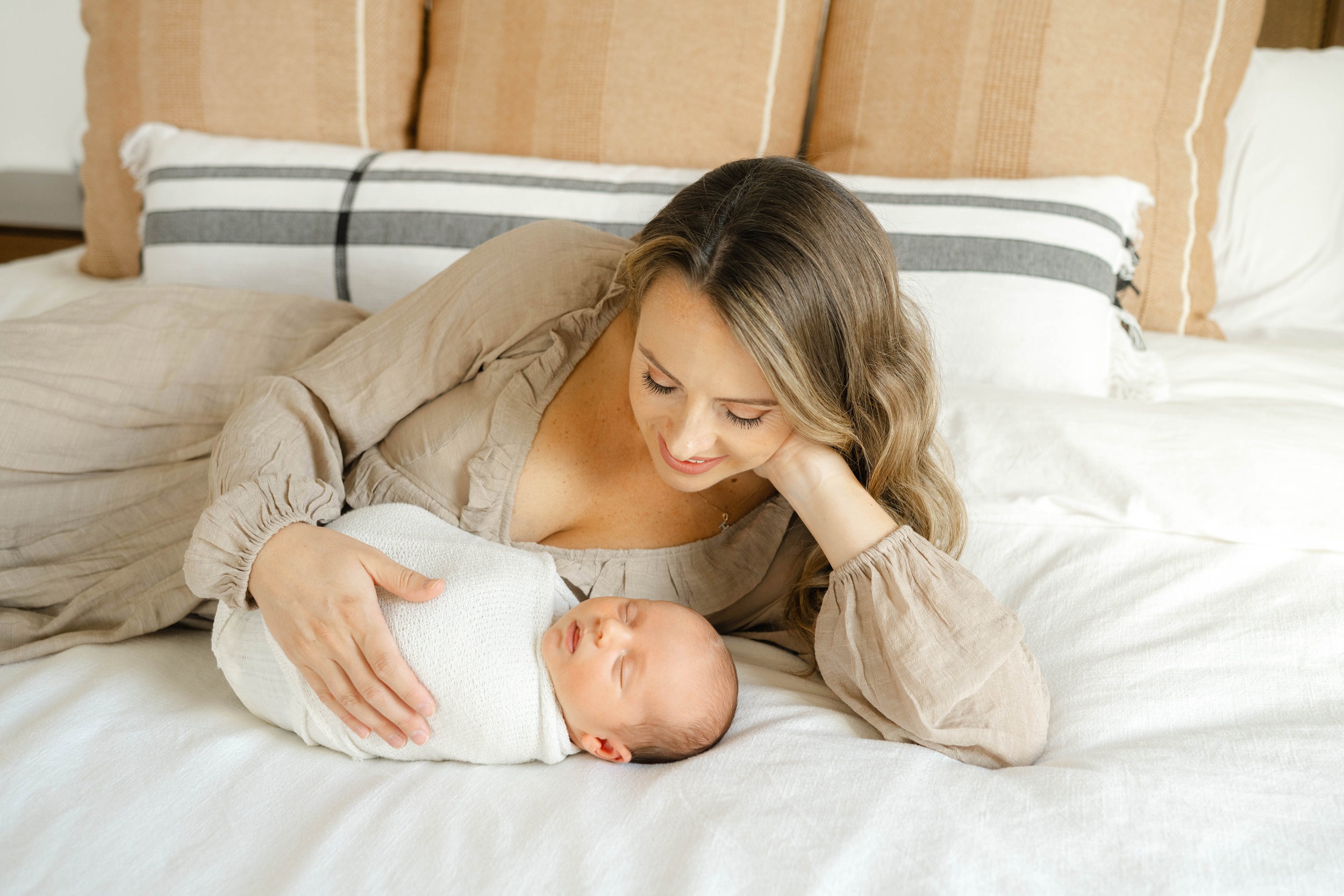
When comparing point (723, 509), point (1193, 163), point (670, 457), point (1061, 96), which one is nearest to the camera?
point (670, 457)

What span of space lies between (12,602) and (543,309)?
0.89m

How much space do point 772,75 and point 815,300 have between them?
113 cm

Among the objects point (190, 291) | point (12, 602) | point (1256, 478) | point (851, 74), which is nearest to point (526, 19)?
point (851, 74)

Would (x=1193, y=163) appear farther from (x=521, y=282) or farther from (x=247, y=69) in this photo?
(x=247, y=69)

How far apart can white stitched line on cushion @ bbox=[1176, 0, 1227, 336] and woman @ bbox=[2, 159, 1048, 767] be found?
1.02m

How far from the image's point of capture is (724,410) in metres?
1.07

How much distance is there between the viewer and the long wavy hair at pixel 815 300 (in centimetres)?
100

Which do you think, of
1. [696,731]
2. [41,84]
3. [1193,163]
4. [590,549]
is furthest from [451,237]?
[41,84]

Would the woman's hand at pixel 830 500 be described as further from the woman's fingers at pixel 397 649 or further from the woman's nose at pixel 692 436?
the woman's fingers at pixel 397 649

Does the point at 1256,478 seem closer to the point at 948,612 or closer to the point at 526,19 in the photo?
the point at 948,612

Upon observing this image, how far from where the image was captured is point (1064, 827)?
→ 88cm

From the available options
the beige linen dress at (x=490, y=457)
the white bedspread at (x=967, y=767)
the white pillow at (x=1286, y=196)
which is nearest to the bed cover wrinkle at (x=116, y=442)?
the white bedspread at (x=967, y=767)

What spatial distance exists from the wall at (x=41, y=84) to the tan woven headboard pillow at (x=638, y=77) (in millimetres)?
1551

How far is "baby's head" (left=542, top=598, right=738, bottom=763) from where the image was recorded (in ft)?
3.47
